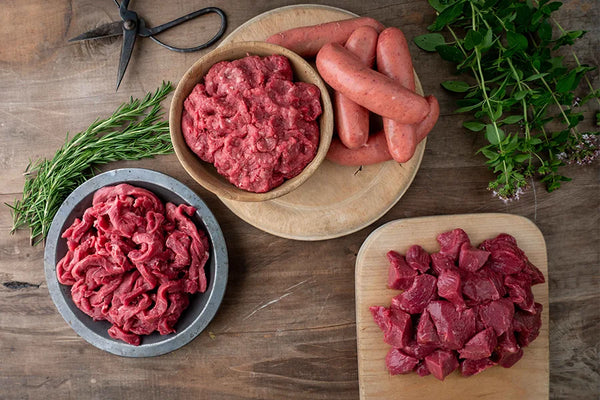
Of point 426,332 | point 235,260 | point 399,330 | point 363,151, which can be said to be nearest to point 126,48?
point 235,260

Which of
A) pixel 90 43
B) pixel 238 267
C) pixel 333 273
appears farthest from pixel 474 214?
pixel 90 43

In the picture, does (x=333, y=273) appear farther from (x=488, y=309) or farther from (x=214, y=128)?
(x=214, y=128)

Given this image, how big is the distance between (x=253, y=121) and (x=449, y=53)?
4.09ft

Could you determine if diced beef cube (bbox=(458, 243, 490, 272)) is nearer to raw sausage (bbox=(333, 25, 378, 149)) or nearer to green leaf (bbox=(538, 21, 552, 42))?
raw sausage (bbox=(333, 25, 378, 149))

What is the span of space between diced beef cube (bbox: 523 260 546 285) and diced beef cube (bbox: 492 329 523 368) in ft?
1.14

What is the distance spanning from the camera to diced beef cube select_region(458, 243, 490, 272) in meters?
2.53

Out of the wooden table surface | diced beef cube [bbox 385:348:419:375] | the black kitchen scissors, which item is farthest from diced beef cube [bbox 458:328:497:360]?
the black kitchen scissors

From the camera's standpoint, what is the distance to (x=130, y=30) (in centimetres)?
266

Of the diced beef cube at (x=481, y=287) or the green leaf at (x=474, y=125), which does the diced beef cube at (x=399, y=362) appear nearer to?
the diced beef cube at (x=481, y=287)

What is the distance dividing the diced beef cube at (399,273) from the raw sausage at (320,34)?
1302 millimetres

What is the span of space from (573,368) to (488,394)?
68 cm

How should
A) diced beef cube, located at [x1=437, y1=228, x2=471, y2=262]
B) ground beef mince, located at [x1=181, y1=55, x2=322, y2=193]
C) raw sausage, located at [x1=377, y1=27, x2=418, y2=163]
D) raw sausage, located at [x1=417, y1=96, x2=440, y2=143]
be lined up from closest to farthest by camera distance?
ground beef mince, located at [x1=181, y1=55, x2=322, y2=193] → raw sausage, located at [x1=377, y1=27, x2=418, y2=163] → raw sausage, located at [x1=417, y1=96, x2=440, y2=143] → diced beef cube, located at [x1=437, y1=228, x2=471, y2=262]

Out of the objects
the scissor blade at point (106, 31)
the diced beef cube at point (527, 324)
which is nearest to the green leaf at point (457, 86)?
the diced beef cube at point (527, 324)

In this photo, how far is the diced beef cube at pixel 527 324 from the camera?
253cm
